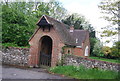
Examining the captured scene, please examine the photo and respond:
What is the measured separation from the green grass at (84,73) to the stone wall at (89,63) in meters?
0.61

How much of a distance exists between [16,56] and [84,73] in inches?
292

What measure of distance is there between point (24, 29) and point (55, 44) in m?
5.83

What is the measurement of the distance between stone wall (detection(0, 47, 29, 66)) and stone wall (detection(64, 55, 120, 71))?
4270 mm

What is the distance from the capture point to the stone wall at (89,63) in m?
10.9

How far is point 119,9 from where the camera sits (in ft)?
32.9

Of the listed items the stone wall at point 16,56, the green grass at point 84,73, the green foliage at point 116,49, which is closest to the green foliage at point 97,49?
the stone wall at point 16,56

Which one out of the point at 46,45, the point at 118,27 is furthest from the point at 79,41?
the point at 118,27

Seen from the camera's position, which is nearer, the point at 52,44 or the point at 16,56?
the point at 52,44

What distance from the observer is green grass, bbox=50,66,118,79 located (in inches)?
387

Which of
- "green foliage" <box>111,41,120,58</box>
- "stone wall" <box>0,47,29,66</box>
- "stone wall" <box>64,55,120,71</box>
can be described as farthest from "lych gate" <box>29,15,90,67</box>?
"green foliage" <box>111,41,120,58</box>

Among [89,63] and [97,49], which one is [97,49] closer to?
[97,49]

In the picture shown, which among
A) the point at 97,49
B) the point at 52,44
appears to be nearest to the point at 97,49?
the point at 97,49

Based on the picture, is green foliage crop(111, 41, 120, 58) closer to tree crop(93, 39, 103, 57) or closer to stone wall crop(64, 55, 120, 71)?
stone wall crop(64, 55, 120, 71)

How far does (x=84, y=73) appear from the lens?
10633 mm
